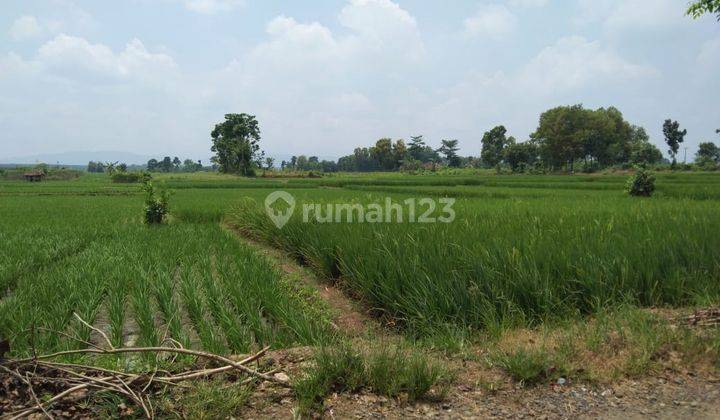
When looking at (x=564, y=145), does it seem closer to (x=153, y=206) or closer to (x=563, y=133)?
(x=563, y=133)

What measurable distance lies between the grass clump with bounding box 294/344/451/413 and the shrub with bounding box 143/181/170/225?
34.1ft

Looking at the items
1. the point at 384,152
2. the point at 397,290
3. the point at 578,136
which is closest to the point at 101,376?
the point at 397,290

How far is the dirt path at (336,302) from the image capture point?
12.6ft

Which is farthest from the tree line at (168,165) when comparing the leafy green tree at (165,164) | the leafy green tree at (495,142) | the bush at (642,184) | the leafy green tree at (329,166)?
the bush at (642,184)

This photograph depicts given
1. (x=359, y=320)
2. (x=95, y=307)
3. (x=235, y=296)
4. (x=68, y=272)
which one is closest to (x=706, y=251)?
(x=359, y=320)

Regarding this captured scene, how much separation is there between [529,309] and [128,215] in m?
13.0

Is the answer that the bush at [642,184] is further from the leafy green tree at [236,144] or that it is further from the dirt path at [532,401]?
the leafy green tree at [236,144]

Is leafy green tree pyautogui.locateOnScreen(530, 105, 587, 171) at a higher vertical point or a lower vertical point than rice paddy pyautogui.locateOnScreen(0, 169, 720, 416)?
higher

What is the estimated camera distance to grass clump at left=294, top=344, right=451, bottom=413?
2113 millimetres

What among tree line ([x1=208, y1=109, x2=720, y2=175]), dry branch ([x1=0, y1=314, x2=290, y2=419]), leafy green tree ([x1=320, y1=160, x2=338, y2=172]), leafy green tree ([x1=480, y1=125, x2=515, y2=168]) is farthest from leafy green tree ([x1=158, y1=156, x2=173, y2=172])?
dry branch ([x1=0, y1=314, x2=290, y2=419])

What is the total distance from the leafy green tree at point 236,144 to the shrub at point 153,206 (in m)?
45.0

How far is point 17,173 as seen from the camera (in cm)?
4928

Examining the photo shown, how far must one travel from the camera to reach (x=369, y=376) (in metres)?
2.21

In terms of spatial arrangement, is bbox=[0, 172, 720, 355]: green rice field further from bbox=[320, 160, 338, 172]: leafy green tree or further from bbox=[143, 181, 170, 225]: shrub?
bbox=[320, 160, 338, 172]: leafy green tree
